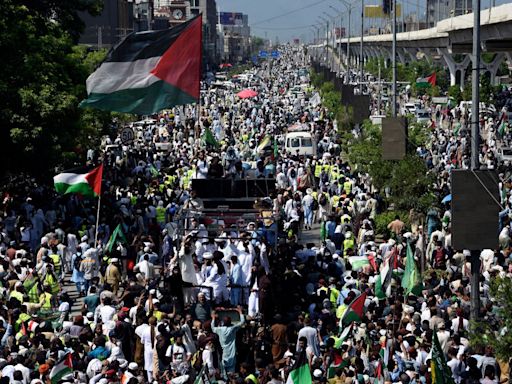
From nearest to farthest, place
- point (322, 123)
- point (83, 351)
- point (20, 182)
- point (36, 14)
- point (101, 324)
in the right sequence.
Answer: point (83, 351), point (101, 324), point (20, 182), point (36, 14), point (322, 123)

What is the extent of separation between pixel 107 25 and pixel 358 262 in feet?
253

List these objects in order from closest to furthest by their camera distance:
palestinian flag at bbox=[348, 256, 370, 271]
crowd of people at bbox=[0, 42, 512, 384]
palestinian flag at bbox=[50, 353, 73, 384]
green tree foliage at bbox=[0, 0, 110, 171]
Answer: palestinian flag at bbox=[50, 353, 73, 384], crowd of people at bbox=[0, 42, 512, 384], palestinian flag at bbox=[348, 256, 370, 271], green tree foliage at bbox=[0, 0, 110, 171]

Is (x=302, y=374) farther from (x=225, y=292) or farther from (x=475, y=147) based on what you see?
(x=225, y=292)

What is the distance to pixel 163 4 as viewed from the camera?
631 ft

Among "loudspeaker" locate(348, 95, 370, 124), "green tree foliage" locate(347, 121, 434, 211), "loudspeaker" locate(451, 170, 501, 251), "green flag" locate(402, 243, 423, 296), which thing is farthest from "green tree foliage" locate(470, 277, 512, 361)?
"loudspeaker" locate(348, 95, 370, 124)

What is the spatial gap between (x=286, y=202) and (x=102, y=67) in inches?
393

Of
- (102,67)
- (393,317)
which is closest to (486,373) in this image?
(393,317)

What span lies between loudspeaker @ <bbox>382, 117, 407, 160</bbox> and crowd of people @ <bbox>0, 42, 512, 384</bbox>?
1364 millimetres

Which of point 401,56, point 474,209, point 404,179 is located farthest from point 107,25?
point 474,209

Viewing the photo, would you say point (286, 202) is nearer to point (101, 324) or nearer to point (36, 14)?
point (36, 14)

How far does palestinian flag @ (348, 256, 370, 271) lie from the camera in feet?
66.1

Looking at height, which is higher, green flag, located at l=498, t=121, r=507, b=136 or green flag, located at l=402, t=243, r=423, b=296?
green flag, located at l=498, t=121, r=507, b=136

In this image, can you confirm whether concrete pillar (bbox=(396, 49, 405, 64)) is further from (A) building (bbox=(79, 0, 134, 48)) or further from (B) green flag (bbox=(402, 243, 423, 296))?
(B) green flag (bbox=(402, 243, 423, 296))

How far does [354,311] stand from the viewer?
16.2 m
